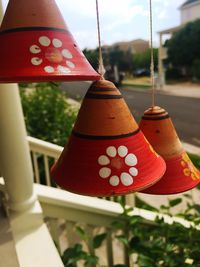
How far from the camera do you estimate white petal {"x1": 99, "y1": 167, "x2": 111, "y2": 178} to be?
1.74 feet

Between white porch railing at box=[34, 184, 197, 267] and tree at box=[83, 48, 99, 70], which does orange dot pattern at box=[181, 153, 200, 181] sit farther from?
white porch railing at box=[34, 184, 197, 267]

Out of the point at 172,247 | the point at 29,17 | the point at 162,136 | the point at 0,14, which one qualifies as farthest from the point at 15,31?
the point at 172,247

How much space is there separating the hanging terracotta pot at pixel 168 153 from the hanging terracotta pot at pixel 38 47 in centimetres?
22

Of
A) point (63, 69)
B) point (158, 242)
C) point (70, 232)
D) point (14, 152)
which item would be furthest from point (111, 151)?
point (70, 232)

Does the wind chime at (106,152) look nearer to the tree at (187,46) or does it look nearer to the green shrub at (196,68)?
the tree at (187,46)

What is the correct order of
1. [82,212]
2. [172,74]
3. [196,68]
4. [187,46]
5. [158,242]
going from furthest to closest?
[172,74]
[196,68]
[187,46]
[82,212]
[158,242]

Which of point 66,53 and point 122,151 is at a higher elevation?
point 66,53

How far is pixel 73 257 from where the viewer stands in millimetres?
1476

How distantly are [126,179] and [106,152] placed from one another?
0.06m

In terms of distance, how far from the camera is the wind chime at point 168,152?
69cm

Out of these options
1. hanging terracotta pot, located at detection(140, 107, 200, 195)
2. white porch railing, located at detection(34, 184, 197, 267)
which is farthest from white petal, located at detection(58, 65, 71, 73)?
white porch railing, located at detection(34, 184, 197, 267)

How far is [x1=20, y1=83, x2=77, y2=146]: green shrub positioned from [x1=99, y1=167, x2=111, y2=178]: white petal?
9.15ft

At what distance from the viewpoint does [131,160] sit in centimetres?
56

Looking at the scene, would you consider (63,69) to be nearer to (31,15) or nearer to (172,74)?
(31,15)
